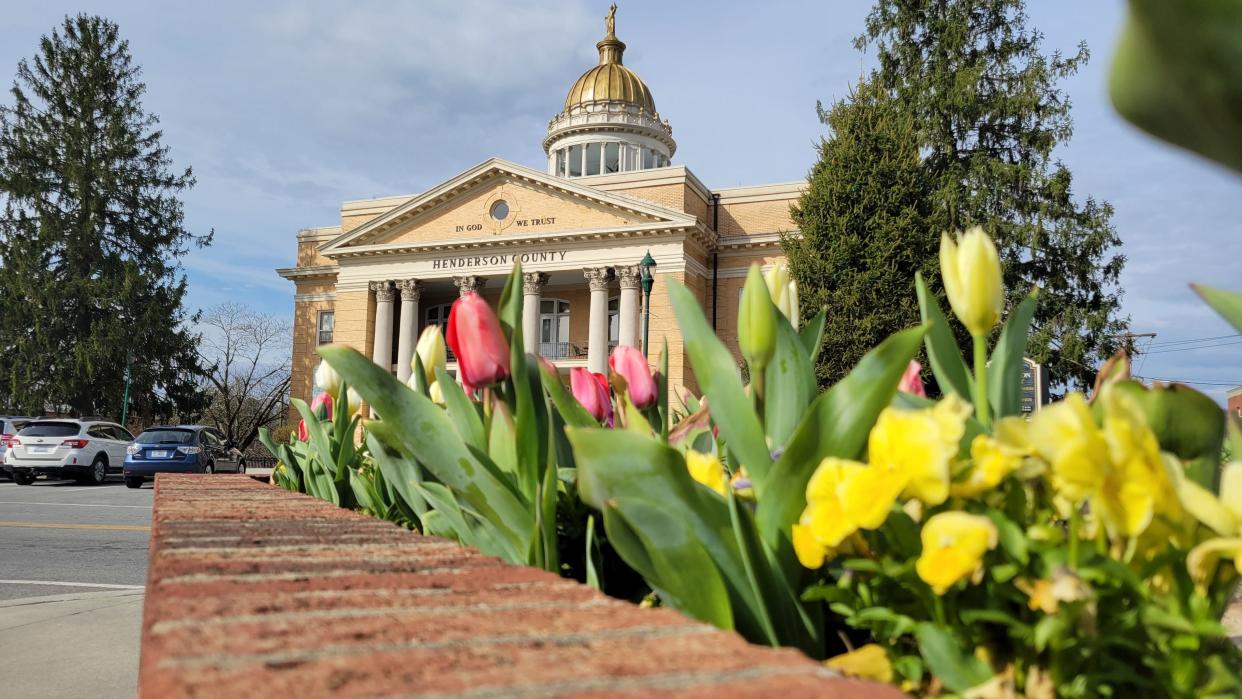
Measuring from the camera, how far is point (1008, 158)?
80.9 ft

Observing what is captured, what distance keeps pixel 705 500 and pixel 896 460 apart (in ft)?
0.87

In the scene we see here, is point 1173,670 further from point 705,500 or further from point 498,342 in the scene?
point 498,342

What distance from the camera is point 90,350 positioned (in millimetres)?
34156

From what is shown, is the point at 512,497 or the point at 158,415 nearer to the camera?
the point at 512,497

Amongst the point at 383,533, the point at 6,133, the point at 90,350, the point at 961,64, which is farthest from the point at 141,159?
the point at 383,533

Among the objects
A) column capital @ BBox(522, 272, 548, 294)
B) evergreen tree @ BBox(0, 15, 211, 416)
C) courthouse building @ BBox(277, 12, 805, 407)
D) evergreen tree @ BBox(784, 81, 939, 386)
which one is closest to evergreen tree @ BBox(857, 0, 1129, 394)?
evergreen tree @ BBox(784, 81, 939, 386)

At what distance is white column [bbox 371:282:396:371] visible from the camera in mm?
37500

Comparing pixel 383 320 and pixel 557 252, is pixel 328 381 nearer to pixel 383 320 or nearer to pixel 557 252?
pixel 557 252

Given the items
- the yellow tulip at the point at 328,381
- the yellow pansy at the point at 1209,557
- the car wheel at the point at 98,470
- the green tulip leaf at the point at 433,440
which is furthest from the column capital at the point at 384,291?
the yellow pansy at the point at 1209,557

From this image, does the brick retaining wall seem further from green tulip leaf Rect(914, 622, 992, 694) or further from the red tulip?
the red tulip

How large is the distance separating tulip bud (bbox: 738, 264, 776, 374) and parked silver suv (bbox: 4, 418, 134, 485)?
2256cm

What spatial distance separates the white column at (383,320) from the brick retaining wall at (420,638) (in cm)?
3742

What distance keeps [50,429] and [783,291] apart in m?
22.8

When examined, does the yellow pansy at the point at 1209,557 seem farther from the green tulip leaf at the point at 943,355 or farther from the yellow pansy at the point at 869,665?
the green tulip leaf at the point at 943,355
